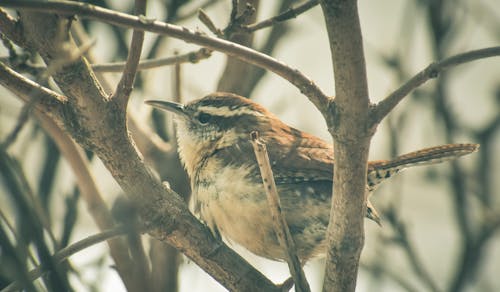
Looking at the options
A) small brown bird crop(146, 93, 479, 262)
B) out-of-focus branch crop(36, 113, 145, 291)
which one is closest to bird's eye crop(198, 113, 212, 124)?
small brown bird crop(146, 93, 479, 262)

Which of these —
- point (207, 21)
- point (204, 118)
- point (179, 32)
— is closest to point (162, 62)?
point (207, 21)

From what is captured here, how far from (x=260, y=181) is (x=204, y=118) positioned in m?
0.97

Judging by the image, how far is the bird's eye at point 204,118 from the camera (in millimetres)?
4879

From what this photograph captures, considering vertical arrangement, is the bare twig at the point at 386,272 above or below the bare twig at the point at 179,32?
below

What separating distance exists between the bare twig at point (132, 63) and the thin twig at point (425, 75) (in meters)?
0.98

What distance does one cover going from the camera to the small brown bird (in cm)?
407

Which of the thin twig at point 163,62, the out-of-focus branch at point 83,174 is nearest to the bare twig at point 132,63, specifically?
the thin twig at point 163,62

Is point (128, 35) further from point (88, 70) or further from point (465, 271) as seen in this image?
point (465, 271)

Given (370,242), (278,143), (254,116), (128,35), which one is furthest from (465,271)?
(128,35)

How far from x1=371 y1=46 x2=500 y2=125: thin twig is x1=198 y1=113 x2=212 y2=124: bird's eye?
2275 mm

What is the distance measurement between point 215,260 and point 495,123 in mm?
2235

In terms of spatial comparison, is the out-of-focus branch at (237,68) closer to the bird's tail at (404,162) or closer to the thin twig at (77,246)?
the bird's tail at (404,162)

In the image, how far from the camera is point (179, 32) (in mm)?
2463

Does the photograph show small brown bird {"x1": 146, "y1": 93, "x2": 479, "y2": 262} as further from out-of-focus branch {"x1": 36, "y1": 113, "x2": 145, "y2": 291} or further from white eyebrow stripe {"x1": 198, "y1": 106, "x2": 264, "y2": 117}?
out-of-focus branch {"x1": 36, "y1": 113, "x2": 145, "y2": 291}
